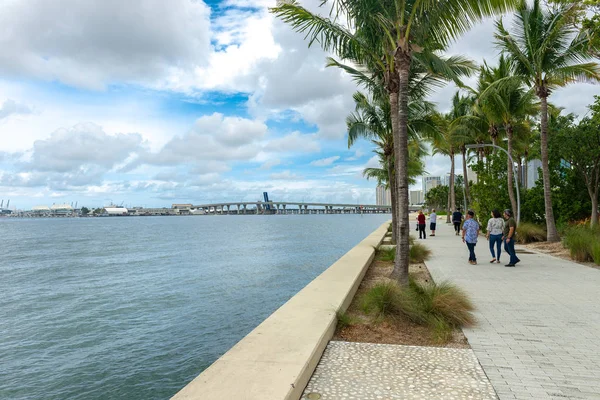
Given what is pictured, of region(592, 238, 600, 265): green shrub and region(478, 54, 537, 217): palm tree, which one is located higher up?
region(478, 54, 537, 217): palm tree

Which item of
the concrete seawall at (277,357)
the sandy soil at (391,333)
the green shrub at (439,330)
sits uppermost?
the concrete seawall at (277,357)

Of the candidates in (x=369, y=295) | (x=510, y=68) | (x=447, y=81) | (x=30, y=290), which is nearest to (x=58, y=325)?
(x=30, y=290)

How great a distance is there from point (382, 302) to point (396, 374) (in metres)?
2.22

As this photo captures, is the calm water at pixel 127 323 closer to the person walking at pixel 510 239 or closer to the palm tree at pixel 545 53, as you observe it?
the person walking at pixel 510 239

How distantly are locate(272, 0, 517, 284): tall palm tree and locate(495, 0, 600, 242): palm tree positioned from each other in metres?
10.1

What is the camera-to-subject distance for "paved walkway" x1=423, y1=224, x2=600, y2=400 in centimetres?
397

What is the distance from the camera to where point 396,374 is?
4.17 meters

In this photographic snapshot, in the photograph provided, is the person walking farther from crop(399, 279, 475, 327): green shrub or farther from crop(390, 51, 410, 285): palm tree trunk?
crop(399, 279, 475, 327): green shrub

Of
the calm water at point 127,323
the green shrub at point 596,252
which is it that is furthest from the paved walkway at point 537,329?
the calm water at point 127,323

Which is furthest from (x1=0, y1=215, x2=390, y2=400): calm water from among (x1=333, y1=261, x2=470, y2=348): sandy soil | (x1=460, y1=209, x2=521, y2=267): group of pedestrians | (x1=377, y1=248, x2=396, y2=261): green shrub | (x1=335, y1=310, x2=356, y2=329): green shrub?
Answer: (x1=460, y1=209, x2=521, y2=267): group of pedestrians

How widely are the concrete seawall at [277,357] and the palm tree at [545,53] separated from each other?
15298 millimetres

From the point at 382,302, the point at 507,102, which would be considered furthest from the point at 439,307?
the point at 507,102

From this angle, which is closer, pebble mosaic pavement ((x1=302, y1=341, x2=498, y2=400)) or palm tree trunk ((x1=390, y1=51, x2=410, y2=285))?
pebble mosaic pavement ((x1=302, y1=341, x2=498, y2=400))

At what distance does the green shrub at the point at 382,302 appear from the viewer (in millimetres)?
6270
